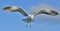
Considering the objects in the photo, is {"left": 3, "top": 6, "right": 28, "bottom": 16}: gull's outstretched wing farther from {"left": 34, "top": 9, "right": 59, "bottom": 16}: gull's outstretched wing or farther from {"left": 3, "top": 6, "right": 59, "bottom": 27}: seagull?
{"left": 34, "top": 9, "right": 59, "bottom": 16}: gull's outstretched wing

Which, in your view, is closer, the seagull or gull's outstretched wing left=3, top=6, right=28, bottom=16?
the seagull

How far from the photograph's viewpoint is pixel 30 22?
33406 millimetres

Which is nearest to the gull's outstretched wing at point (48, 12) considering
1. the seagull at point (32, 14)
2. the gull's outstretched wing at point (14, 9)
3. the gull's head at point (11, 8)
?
the seagull at point (32, 14)

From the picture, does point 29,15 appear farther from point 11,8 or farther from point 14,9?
point 11,8

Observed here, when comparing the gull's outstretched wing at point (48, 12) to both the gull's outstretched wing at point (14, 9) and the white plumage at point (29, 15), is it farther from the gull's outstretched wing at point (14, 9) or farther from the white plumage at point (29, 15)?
the gull's outstretched wing at point (14, 9)

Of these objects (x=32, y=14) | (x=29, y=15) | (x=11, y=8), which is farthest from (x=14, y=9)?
(x=32, y=14)

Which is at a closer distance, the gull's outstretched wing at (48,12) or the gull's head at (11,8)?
the gull's head at (11,8)

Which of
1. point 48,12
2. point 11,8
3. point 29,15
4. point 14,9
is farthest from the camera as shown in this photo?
point 48,12

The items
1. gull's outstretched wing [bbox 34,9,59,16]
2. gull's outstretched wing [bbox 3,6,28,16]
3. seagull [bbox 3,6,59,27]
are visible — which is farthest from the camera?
gull's outstretched wing [bbox 34,9,59,16]

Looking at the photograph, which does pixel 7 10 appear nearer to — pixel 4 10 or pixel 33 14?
pixel 4 10

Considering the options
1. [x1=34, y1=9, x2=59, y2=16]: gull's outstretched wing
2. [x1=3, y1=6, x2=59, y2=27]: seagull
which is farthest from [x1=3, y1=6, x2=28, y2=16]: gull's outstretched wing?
[x1=34, y1=9, x2=59, y2=16]: gull's outstretched wing

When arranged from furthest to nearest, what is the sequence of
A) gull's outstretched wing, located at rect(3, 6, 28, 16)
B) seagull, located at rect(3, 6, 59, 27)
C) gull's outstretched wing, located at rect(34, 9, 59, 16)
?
gull's outstretched wing, located at rect(34, 9, 59, 16)
gull's outstretched wing, located at rect(3, 6, 28, 16)
seagull, located at rect(3, 6, 59, 27)

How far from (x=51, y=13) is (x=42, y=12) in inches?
48.5

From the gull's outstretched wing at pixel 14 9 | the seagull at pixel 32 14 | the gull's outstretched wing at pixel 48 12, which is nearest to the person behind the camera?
the seagull at pixel 32 14
